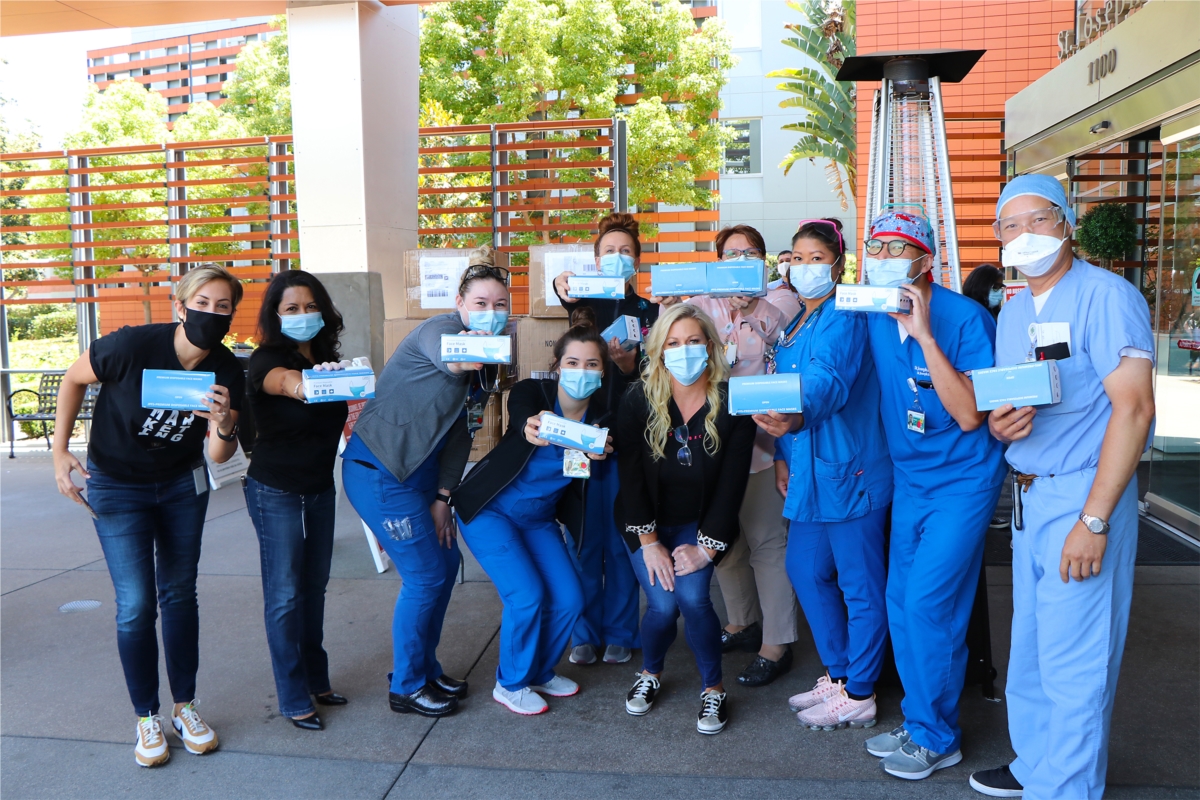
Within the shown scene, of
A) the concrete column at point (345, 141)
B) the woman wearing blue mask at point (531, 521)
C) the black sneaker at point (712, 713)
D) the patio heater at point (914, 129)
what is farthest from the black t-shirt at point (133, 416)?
the patio heater at point (914, 129)

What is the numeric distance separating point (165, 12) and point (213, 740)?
253 inches

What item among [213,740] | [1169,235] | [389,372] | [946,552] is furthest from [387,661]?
[1169,235]

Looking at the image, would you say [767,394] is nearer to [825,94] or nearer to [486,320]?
[486,320]

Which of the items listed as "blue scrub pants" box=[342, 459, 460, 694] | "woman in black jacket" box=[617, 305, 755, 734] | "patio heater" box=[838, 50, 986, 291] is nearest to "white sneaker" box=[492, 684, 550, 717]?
"blue scrub pants" box=[342, 459, 460, 694]

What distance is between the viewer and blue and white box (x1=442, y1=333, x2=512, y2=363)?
299cm

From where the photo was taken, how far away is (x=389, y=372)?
3238 millimetres

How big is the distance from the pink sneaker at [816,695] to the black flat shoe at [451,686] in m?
1.28

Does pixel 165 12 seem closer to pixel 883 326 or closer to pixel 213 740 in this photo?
pixel 213 740

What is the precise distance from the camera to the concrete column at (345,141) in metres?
6.70

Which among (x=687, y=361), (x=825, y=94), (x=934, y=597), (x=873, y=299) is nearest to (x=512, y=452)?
(x=687, y=361)

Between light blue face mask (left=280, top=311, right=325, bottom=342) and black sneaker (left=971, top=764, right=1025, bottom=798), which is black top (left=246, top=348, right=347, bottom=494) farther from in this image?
black sneaker (left=971, top=764, right=1025, bottom=798)

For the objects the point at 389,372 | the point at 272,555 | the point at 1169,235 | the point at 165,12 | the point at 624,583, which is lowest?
the point at 624,583

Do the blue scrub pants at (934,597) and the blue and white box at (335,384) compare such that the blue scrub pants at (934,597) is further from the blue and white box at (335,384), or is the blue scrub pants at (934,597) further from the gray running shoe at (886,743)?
the blue and white box at (335,384)

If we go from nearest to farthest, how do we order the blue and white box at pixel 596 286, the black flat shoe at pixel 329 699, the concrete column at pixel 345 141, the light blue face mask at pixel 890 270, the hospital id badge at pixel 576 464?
the light blue face mask at pixel 890 270 → the hospital id badge at pixel 576 464 → the black flat shoe at pixel 329 699 → the blue and white box at pixel 596 286 → the concrete column at pixel 345 141
